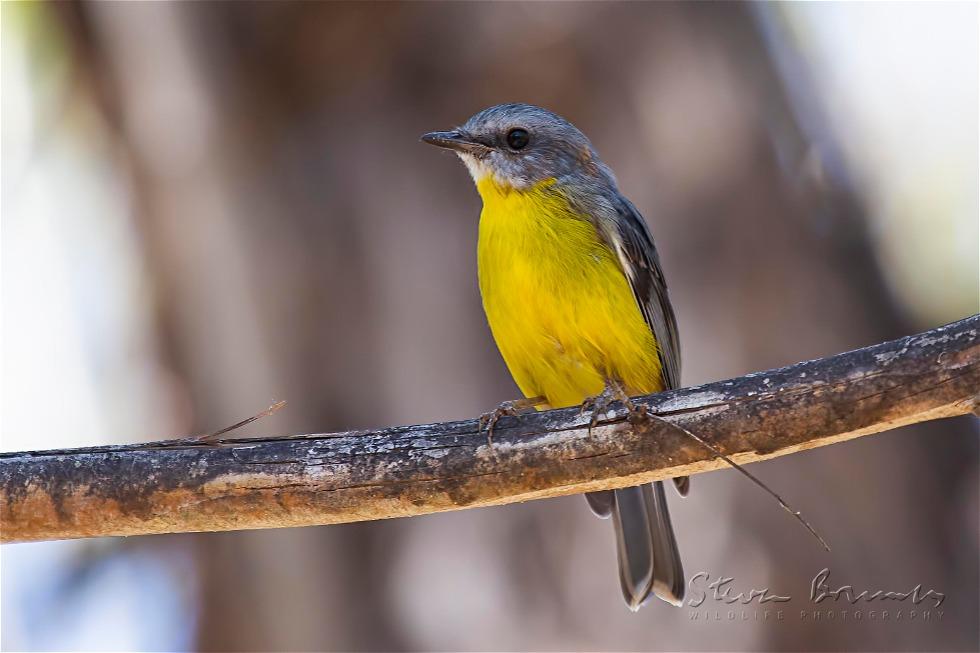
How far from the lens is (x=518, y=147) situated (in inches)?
201

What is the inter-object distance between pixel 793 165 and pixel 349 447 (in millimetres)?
4653

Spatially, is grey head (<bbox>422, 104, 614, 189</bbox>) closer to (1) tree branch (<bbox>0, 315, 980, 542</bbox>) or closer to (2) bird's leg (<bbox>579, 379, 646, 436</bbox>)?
(2) bird's leg (<bbox>579, 379, 646, 436</bbox>)

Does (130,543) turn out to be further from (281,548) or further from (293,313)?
(293,313)

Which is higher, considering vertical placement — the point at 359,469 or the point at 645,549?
the point at 359,469

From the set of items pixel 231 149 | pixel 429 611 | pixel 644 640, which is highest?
pixel 231 149

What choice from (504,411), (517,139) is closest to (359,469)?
(504,411)

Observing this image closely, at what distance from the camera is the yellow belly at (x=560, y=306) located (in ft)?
14.5

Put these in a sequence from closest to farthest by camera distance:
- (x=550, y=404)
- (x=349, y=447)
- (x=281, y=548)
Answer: (x=349, y=447) → (x=550, y=404) → (x=281, y=548)

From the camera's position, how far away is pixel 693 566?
591 cm

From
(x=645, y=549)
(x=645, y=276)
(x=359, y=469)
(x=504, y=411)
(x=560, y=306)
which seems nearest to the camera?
(x=359, y=469)

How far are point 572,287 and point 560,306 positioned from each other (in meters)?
0.11

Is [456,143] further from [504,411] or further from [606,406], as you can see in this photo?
[606,406]

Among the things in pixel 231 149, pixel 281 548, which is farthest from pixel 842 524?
pixel 231 149

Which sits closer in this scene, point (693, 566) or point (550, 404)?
point (550, 404)
